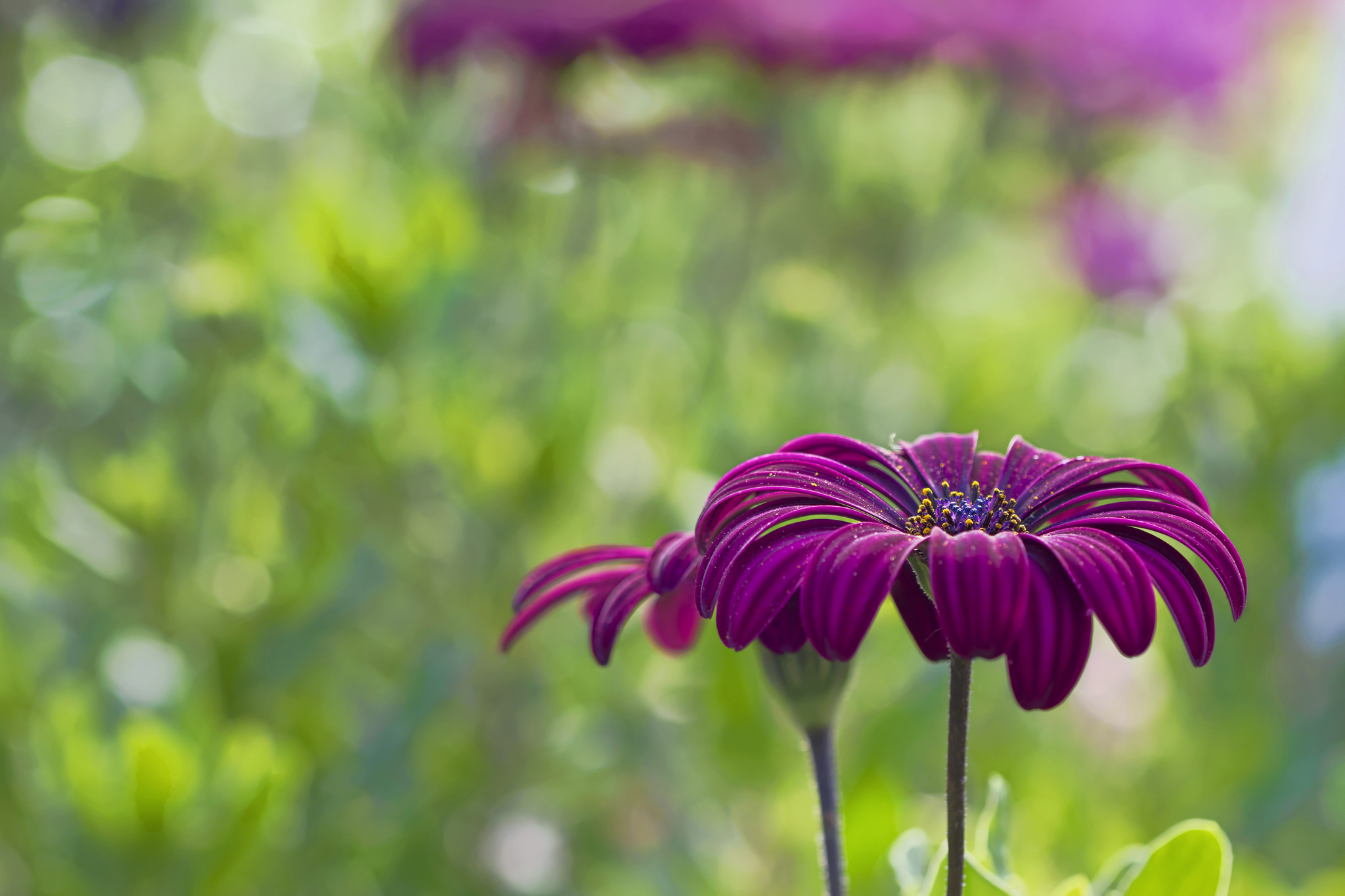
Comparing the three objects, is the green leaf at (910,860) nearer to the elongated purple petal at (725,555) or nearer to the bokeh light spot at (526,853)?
the elongated purple petal at (725,555)

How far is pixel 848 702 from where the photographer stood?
1.12 meters

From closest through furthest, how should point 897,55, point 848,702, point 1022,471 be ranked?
point 1022,471, point 848,702, point 897,55

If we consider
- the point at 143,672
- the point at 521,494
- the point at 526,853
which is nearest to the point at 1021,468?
the point at 521,494

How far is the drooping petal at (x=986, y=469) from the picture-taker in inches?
18.3

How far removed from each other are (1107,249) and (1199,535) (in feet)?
6.26

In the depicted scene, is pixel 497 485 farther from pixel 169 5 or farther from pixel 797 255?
pixel 169 5

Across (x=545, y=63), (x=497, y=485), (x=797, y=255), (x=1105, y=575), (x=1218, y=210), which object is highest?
(x=1218, y=210)

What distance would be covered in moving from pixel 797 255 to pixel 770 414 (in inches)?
26.5

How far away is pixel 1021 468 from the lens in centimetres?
45

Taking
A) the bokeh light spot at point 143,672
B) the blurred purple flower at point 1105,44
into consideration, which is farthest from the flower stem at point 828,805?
the blurred purple flower at point 1105,44

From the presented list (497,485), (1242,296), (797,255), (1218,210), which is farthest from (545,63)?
(1218,210)

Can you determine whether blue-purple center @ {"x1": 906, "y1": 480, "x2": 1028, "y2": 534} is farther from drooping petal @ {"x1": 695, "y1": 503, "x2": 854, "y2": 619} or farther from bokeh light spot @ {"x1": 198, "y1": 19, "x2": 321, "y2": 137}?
bokeh light spot @ {"x1": 198, "y1": 19, "x2": 321, "y2": 137}

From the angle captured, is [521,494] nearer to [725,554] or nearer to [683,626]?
[683,626]

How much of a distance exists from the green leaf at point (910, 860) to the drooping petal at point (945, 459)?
0.48ft
